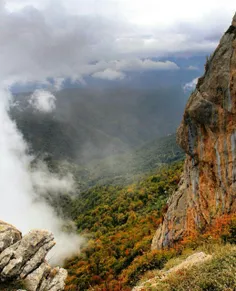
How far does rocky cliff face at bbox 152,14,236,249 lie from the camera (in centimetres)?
2536

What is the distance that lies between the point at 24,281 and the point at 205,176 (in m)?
19.4

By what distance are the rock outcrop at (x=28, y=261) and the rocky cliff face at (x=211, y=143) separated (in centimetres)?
1408

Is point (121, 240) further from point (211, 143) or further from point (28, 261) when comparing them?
point (28, 261)

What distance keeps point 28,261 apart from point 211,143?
19712mm

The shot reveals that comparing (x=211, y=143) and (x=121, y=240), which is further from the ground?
(x=211, y=143)

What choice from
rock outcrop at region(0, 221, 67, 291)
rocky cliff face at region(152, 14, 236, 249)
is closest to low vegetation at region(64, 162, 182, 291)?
rocky cliff face at region(152, 14, 236, 249)

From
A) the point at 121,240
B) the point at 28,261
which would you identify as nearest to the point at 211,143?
the point at 28,261

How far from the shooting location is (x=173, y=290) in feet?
45.3

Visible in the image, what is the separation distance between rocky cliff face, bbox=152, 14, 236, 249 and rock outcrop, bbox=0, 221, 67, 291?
1408 centimetres

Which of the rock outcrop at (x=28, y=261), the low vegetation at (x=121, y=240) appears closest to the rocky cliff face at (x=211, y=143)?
the low vegetation at (x=121, y=240)

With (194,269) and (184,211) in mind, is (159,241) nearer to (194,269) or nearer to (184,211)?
(184,211)

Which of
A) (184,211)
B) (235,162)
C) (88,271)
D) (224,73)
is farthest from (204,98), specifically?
(88,271)

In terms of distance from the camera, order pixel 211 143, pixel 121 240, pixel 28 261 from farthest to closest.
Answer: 1. pixel 121 240
2. pixel 211 143
3. pixel 28 261

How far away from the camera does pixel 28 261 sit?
22.7 m
